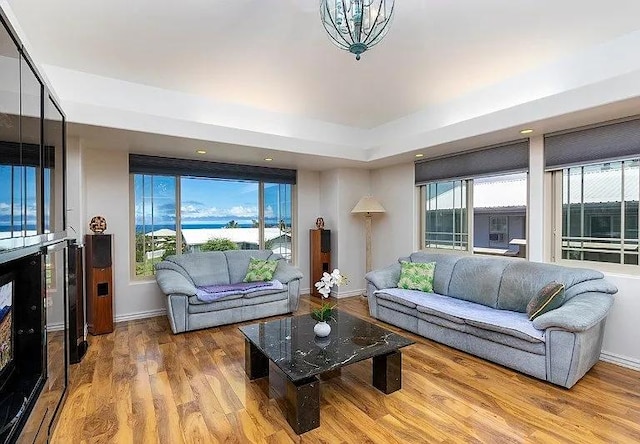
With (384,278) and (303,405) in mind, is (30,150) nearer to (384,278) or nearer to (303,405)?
(303,405)

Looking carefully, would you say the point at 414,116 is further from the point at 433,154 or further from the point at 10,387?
the point at 10,387

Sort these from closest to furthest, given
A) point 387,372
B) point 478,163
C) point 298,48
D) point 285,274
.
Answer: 1. point 387,372
2. point 298,48
3. point 478,163
4. point 285,274

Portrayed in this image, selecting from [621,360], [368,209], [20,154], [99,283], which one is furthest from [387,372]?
[99,283]

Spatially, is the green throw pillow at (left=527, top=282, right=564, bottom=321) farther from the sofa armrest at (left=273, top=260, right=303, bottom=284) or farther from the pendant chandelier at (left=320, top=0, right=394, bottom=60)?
the sofa armrest at (left=273, top=260, right=303, bottom=284)

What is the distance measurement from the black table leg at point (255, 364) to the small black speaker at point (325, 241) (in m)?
2.90

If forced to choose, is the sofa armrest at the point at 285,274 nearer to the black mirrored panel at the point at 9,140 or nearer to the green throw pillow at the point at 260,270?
the green throw pillow at the point at 260,270

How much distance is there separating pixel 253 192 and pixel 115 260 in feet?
7.32

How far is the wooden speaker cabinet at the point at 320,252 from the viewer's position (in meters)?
5.57

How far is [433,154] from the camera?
→ 4.48m

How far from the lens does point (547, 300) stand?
2.95 metres

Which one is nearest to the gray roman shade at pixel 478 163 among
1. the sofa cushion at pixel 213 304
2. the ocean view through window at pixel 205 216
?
the ocean view through window at pixel 205 216

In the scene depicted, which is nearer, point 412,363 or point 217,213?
point 412,363

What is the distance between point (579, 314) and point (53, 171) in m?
3.99

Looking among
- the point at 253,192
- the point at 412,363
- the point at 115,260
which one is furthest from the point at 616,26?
the point at 115,260
